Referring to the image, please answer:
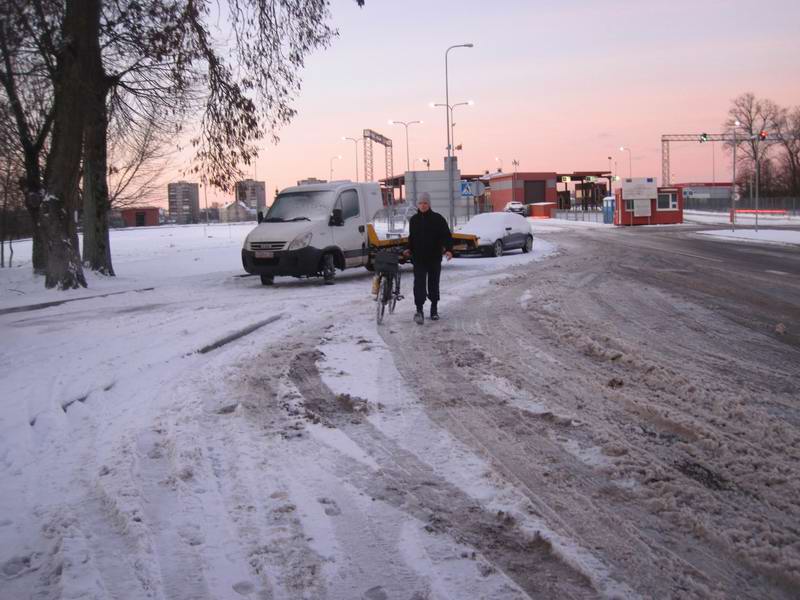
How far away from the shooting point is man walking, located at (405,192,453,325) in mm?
10734

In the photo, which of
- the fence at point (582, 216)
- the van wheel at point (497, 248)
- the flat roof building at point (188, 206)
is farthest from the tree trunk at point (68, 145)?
the flat roof building at point (188, 206)

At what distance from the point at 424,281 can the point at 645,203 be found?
4887cm

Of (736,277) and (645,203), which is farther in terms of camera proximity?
(645,203)

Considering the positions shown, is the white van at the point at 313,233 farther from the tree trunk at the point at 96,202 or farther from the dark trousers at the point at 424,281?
the dark trousers at the point at 424,281

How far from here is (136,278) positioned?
2033 cm

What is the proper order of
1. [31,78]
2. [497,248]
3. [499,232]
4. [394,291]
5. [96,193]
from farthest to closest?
[499,232]
[497,248]
[96,193]
[31,78]
[394,291]

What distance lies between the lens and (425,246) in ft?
35.4

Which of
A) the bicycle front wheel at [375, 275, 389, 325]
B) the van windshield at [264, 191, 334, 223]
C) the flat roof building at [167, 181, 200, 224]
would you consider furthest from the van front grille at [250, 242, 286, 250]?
the flat roof building at [167, 181, 200, 224]

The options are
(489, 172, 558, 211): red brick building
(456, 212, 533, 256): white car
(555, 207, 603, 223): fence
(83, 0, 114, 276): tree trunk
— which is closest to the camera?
(83, 0, 114, 276): tree trunk

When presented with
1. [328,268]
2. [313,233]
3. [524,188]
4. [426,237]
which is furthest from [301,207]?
[524,188]

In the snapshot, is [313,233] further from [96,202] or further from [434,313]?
[96,202]

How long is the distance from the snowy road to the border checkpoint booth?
46931 mm

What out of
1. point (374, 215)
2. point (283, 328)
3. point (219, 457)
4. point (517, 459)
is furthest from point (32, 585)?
point (374, 215)

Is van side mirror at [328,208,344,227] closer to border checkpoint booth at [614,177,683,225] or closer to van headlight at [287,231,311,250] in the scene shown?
van headlight at [287,231,311,250]
